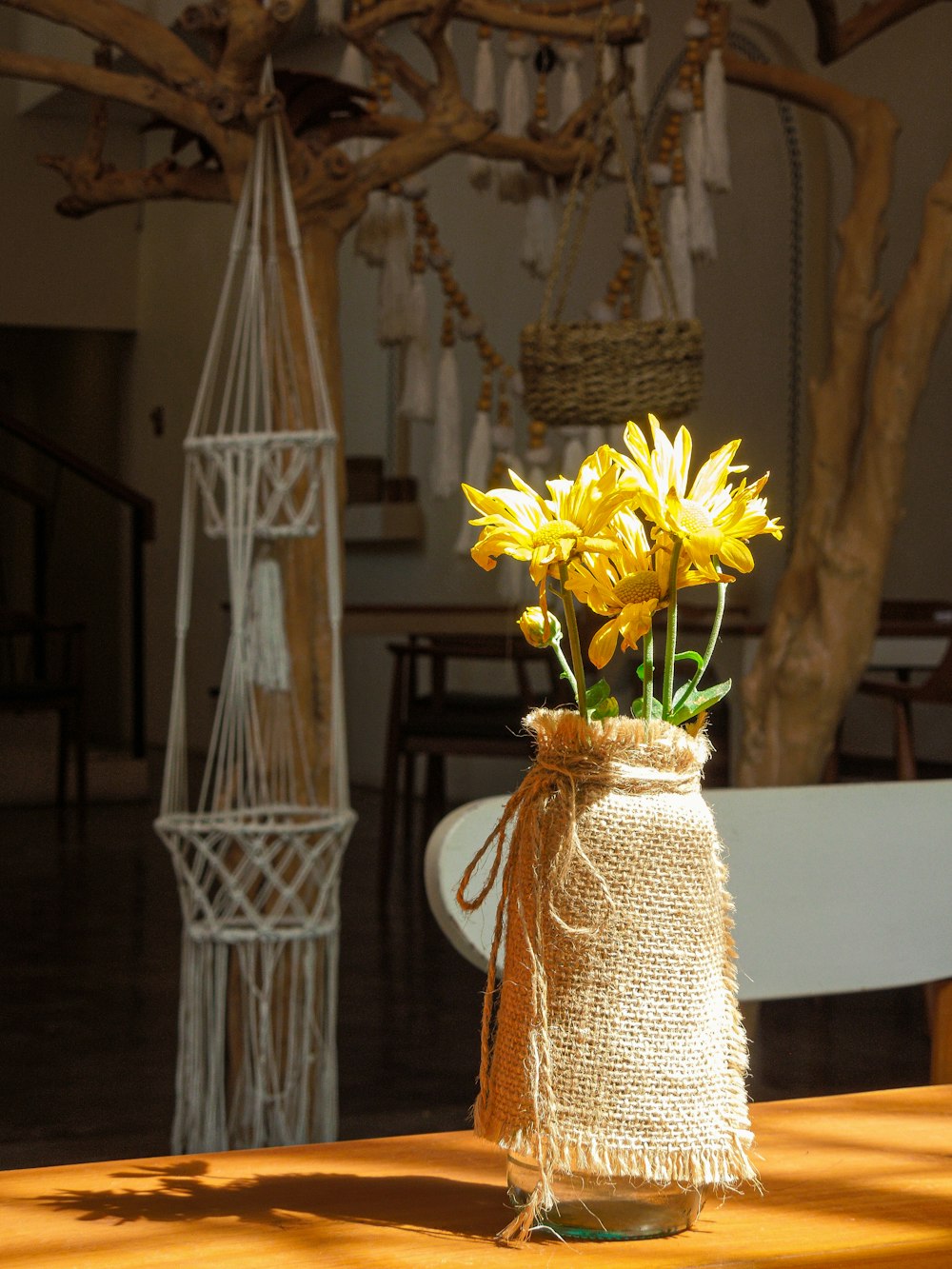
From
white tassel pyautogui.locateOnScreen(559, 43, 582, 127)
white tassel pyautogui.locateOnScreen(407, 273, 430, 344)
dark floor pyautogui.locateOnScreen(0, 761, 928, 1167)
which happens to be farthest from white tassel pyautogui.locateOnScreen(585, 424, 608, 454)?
dark floor pyautogui.locateOnScreen(0, 761, 928, 1167)

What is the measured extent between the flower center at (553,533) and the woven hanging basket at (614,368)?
194 cm

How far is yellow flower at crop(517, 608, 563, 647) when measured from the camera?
831 mm

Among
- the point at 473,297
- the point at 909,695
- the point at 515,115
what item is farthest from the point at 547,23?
the point at 473,297

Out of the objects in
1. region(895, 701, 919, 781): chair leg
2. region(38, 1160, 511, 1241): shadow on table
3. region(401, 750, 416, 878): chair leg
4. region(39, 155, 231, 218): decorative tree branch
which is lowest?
region(401, 750, 416, 878): chair leg

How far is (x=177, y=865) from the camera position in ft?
7.52

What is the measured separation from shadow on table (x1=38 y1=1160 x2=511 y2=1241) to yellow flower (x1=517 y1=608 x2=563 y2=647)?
281 mm

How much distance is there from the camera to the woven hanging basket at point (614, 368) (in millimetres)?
2707

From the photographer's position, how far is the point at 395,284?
318cm

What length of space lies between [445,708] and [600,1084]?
4.08 metres

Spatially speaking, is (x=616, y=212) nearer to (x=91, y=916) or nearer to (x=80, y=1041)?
(x=91, y=916)

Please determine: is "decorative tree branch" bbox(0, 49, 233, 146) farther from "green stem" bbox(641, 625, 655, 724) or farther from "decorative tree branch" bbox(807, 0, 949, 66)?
"green stem" bbox(641, 625, 655, 724)

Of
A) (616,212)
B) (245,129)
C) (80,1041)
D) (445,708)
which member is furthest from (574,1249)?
(616,212)

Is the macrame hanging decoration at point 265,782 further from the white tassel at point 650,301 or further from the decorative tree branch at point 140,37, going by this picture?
the white tassel at point 650,301

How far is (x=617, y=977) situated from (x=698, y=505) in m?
0.22
